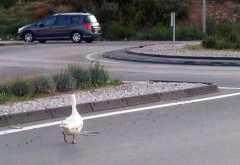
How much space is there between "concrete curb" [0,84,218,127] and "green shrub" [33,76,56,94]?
5.38 feet

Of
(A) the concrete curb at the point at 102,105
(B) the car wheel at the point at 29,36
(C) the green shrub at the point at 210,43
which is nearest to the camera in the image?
(A) the concrete curb at the point at 102,105

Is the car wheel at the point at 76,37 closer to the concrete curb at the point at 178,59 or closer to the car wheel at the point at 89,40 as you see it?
the car wheel at the point at 89,40

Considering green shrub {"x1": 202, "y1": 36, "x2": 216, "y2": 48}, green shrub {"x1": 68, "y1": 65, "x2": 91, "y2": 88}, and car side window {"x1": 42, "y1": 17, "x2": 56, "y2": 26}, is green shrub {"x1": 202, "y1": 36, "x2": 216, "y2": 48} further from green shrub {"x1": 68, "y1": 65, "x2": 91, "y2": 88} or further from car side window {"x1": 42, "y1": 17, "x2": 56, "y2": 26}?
green shrub {"x1": 68, "y1": 65, "x2": 91, "y2": 88}

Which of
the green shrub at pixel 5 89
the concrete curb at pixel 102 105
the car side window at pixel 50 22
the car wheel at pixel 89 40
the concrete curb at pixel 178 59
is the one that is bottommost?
the car wheel at pixel 89 40

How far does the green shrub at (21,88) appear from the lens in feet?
51.6

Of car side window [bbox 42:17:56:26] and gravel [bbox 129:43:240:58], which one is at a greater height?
car side window [bbox 42:17:56:26]

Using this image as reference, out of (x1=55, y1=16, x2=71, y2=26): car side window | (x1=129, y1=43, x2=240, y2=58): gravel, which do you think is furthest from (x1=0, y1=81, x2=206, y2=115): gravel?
(x1=55, y1=16, x2=71, y2=26): car side window

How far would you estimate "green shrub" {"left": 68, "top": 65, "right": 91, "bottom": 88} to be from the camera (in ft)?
57.4

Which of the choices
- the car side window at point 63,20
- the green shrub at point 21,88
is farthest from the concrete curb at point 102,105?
the car side window at point 63,20

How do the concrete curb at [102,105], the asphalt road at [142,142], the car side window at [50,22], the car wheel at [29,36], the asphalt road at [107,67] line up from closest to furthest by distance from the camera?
the asphalt road at [142,142], the concrete curb at [102,105], the asphalt road at [107,67], the car side window at [50,22], the car wheel at [29,36]

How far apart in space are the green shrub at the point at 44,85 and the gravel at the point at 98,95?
0.37 metres

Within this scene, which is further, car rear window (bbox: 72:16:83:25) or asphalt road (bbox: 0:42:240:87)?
car rear window (bbox: 72:16:83:25)

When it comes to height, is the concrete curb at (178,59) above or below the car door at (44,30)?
above

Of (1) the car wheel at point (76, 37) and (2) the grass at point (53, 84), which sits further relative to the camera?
(1) the car wheel at point (76, 37)
